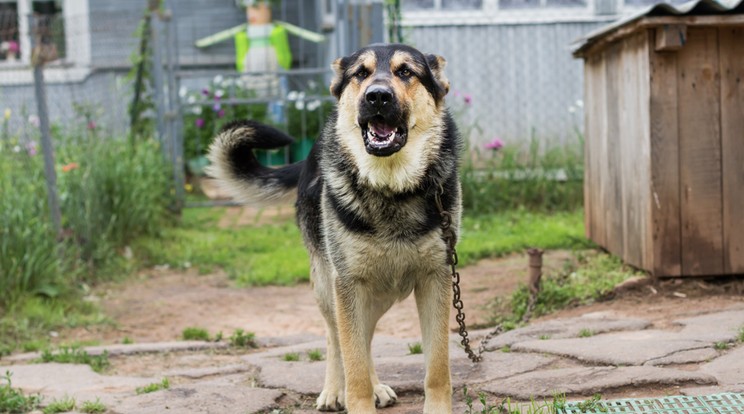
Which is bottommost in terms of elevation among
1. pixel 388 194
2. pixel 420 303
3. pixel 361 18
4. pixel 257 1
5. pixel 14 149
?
pixel 420 303

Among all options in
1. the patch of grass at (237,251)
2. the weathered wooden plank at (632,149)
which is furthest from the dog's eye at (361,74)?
the patch of grass at (237,251)

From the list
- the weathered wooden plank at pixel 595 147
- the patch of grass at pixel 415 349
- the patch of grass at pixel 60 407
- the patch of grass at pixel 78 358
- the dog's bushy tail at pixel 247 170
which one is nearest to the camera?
the patch of grass at pixel 60 407

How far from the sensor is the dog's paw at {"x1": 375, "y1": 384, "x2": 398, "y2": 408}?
4.06 meters

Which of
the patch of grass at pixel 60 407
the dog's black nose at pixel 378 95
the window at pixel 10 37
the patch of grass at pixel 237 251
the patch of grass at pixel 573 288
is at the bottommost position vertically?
the patch of grass at pixel 60 407

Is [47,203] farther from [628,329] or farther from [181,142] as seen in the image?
[628,329]

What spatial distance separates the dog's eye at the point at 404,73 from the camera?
373 centimetres

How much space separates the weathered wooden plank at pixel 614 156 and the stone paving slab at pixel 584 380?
2.60 meters

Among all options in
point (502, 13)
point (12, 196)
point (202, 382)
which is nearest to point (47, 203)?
point (12, 196)

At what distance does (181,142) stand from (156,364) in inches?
237

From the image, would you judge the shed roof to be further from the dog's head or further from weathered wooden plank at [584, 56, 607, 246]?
the dog's head

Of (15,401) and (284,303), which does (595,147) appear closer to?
(284,303)

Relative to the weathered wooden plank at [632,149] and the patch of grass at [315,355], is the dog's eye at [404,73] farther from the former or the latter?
the weathered wooden plank at [632,149]

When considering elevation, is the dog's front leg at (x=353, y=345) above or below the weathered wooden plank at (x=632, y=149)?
below

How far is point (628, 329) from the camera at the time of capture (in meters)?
5.01
